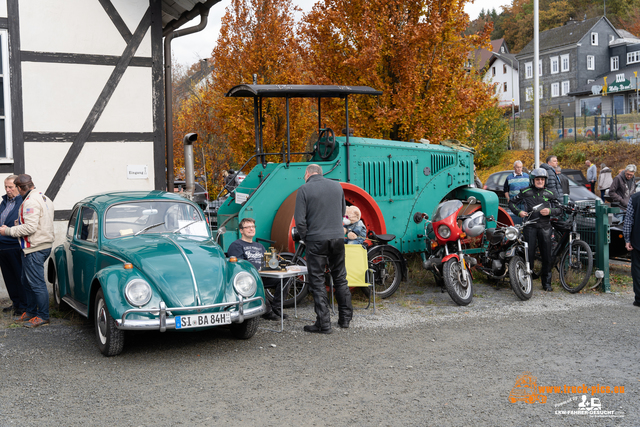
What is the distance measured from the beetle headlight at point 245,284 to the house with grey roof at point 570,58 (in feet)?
172

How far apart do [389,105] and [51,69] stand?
639cm

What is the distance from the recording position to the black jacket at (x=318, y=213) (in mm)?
6727

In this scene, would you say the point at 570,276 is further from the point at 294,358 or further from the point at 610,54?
the point at 610,54

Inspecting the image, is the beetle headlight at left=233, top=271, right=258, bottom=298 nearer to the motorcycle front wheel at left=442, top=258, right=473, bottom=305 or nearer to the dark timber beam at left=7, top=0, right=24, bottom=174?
the motorcycle front wheel at left=442, top=258, right=473, bottom=305

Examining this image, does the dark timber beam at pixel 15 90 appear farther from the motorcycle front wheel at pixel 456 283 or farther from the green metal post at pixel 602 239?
the green metal post at pixel 602 239

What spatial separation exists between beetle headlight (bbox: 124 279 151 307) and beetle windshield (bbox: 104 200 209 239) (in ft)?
4.03

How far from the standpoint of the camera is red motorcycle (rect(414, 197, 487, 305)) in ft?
26.5

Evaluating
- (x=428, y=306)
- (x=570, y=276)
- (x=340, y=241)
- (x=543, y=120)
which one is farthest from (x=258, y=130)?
(x=543, y=120)

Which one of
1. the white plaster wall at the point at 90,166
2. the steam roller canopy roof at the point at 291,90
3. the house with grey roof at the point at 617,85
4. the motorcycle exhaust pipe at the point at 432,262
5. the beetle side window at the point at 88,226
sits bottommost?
the motorcycle exhaust pipe at the point at 432,262

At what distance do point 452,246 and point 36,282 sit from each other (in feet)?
18.5

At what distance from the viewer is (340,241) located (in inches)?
268

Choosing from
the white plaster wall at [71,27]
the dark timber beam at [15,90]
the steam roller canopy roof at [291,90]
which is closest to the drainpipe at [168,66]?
the white plaster wall at [71,27]

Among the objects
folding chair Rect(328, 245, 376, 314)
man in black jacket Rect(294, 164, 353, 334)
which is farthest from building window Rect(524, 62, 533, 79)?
man in black jacket Rect(294, 164, 353, 334)

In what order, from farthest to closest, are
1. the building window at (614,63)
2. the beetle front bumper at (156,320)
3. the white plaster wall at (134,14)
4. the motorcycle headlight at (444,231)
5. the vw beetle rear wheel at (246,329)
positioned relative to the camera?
the building window at (614,63), the white plaster wall at (134,14), the motorcycle headlight at (444,231), the vw beetle rear wheel at (246,329), the beetle front bumper at (156,320)
